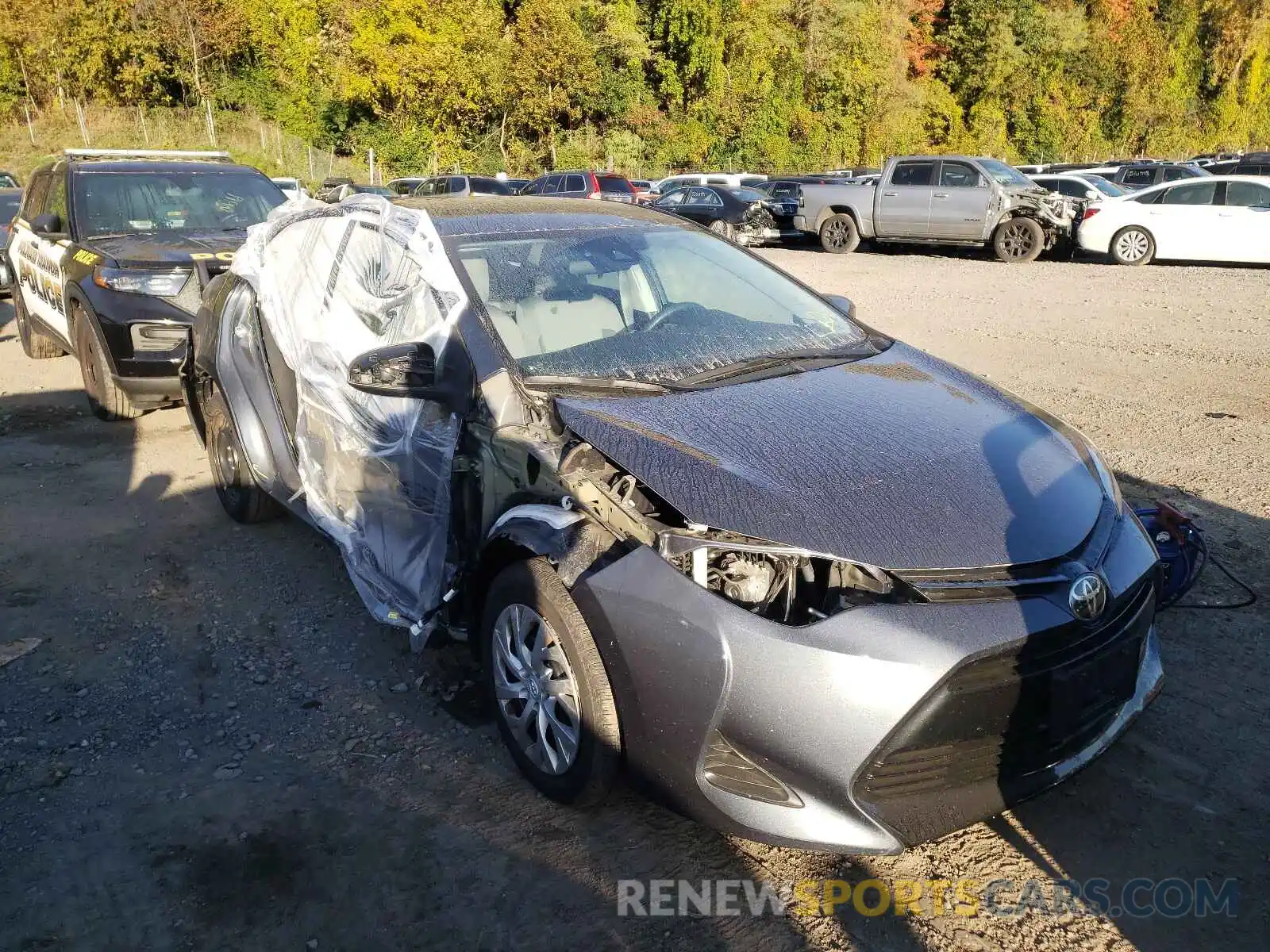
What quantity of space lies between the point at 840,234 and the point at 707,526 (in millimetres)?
17688

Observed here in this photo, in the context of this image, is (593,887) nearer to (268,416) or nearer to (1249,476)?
(268,416)

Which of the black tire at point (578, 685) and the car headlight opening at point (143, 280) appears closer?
the black tire at point (578, 685)

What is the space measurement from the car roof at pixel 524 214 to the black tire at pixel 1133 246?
1382cm

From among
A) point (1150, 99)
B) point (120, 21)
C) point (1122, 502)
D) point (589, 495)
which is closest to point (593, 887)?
point (589, 495)

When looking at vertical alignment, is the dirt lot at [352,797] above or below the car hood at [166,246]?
below

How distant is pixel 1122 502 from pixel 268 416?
3.54 m

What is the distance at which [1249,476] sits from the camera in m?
5.46

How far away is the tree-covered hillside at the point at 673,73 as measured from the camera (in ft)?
113

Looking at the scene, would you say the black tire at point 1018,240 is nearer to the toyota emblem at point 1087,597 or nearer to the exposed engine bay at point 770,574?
the toyota emblem at point 1087,597

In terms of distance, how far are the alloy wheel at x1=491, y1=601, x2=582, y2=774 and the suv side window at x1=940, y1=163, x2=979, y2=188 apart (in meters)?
16.1

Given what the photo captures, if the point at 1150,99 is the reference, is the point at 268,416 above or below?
below

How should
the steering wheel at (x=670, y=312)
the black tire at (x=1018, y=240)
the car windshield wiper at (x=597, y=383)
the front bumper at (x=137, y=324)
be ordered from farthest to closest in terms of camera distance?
1. the black tire at (x=1018, y=240)
2. the front bumper at (x=137, y=324)
3. the steering wheel at (x=670, y=312)
4. the car windshield wiper at (x=597, y=383)

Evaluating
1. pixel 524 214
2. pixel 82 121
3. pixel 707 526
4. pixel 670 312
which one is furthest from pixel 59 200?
pixel 82 121

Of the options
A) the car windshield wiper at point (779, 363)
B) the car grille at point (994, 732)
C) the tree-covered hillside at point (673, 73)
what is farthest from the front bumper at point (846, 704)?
the tree-covered hillside at point (673, 73)
